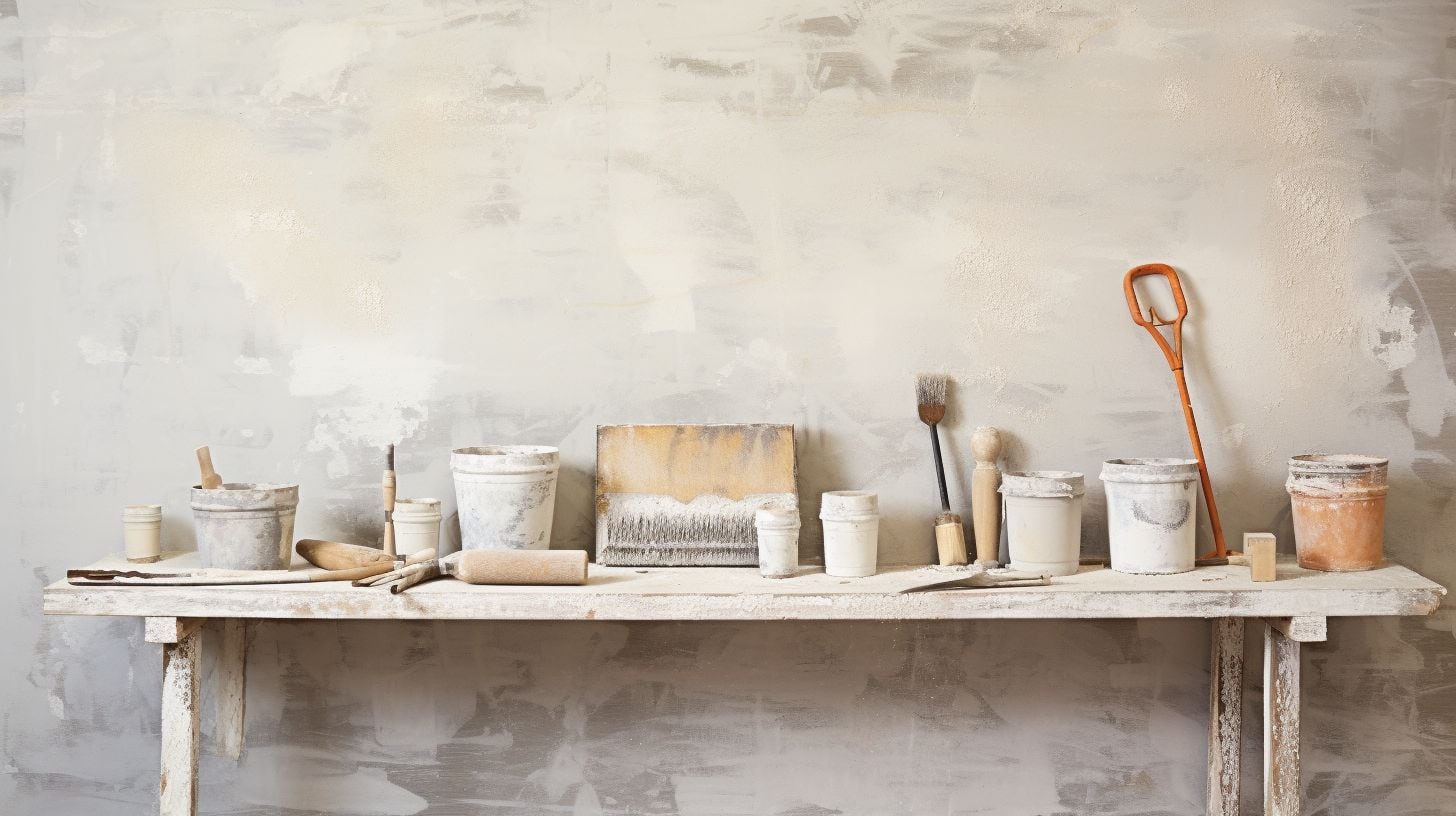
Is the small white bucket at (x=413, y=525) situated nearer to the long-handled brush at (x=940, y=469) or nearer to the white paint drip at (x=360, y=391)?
the white paint drip at (x=360, y=391)

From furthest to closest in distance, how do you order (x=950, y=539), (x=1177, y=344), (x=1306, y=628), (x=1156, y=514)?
(x=1177, y=344), (x=950, y=539), (x=1156, y=514), (x=1306, y=628)

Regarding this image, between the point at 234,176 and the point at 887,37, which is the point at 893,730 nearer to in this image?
the point at 887,37

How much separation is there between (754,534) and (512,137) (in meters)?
1.13

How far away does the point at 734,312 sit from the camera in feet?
9.06

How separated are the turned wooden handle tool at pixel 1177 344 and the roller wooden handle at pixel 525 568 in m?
1.44

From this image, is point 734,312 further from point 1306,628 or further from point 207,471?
point 1306,628

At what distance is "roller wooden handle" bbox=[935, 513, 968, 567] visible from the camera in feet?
8.53

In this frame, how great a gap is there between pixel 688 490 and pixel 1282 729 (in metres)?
1.39

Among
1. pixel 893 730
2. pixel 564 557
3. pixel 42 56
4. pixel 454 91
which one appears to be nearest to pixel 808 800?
pixel 893 730

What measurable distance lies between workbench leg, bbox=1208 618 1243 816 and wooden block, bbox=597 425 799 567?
107cm

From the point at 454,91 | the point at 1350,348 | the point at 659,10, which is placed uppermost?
the point at 659,10

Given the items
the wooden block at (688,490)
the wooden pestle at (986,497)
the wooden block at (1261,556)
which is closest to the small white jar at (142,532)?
the wooden block at (688,490)

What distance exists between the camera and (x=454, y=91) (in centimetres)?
276

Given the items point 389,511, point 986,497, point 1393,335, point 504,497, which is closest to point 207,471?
point 389,511
